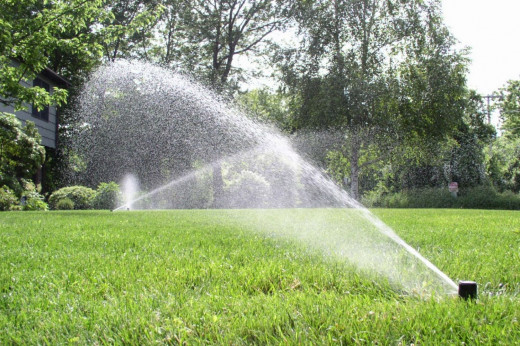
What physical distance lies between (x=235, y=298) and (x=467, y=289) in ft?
3.30

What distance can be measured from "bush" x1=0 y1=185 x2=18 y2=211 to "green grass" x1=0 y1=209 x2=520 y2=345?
7852mm

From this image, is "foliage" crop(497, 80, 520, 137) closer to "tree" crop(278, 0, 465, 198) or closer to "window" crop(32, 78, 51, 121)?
"tree" crop(278, 0, 465, 198)

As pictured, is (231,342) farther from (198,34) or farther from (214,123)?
(198,34)

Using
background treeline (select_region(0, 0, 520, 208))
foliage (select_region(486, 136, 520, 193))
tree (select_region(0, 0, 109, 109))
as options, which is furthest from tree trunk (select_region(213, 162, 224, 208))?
foliage (select_region(486, 136, 520, 193))

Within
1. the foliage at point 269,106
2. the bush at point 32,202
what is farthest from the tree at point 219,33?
the bush at point 32,202

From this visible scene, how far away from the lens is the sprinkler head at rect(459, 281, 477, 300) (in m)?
1.68

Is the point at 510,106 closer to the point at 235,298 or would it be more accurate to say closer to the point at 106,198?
the point at 106,198

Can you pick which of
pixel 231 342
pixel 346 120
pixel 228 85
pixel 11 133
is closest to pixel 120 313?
pixel 231 342

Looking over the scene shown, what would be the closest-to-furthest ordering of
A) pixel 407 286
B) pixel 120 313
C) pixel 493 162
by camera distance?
pixel 120 313
pixel 407 286
pixel 493 162

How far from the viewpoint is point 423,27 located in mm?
16484

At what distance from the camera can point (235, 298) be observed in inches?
76.6

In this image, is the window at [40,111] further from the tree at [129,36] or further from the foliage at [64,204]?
the foliage at [64,204]

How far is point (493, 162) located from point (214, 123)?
15.2 m

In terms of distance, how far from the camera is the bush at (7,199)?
10172 mm
